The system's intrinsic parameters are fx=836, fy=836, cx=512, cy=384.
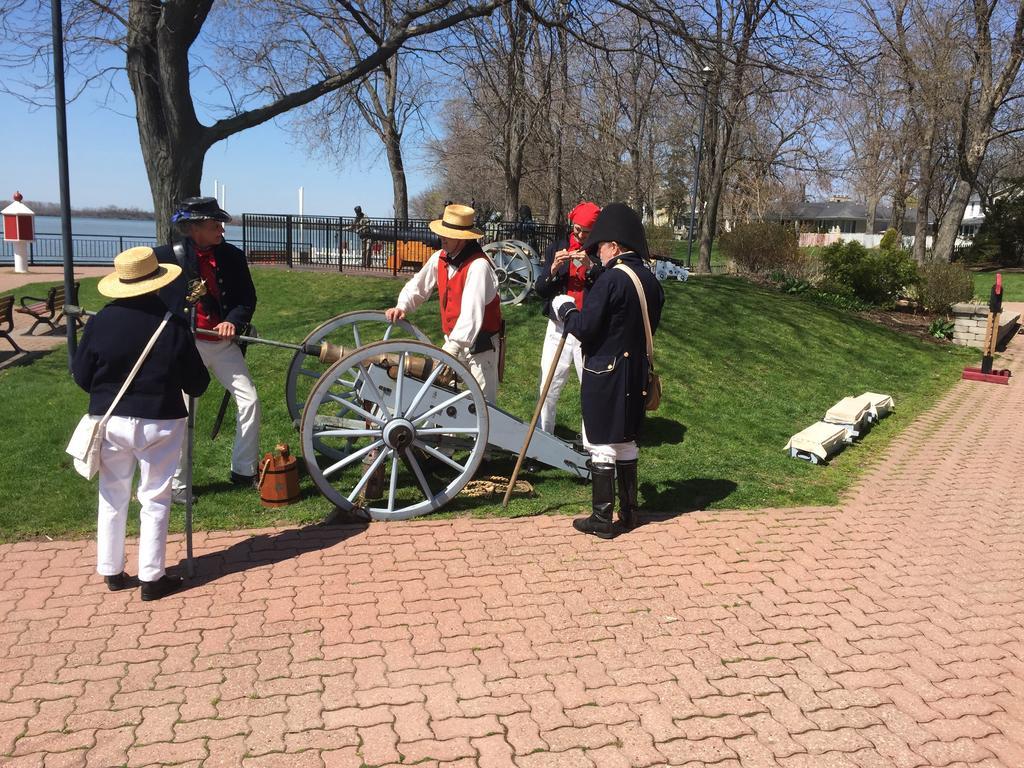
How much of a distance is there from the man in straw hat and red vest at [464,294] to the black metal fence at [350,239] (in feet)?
36.1

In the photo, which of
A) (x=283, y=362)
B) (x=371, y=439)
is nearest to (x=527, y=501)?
(x=371, y=439)

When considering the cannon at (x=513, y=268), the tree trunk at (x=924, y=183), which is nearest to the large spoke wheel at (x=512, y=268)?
the cannon at (x=513, y=268)

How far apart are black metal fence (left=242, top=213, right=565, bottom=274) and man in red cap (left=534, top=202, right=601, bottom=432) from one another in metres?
10.7

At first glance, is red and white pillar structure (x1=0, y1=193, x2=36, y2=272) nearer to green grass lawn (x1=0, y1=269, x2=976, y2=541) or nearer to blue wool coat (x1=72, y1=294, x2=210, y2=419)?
green grass lawn (x1=0, y1=269, x2=976, y2=541)

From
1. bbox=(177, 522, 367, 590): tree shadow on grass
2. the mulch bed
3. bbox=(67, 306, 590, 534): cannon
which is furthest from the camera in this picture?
the mulch bed

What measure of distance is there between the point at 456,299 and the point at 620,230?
1.16m

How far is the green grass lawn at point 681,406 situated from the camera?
17.4ft

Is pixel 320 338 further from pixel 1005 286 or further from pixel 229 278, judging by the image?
pixel 1005 286

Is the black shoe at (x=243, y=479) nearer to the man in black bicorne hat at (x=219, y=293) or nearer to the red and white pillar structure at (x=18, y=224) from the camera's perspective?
the man in black bicorne hat at (x=219, y=293)

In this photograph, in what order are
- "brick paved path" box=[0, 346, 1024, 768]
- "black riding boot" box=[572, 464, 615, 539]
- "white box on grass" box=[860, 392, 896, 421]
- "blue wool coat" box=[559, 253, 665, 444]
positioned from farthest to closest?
"white box on grass" box=[860, 392, 896, 421] < "black riding boot" box=[572, 464, 615, 539] < "blue wool coat" box=[559, 253, 665, 444] < "brick paved path" box=[0, 346, 1024, 768]

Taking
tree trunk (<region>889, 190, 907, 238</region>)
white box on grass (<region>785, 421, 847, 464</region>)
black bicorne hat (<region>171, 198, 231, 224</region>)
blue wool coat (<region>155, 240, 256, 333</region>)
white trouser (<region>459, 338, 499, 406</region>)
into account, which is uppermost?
tree trunk (<region>889, 190, 907, 238</region>)

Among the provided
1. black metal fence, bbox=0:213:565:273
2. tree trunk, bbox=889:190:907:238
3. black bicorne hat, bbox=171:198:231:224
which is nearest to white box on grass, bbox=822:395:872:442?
black bicorne hat, bbox=171:198:231:224

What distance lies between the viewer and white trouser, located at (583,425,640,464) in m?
4.79

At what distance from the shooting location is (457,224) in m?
5.18
